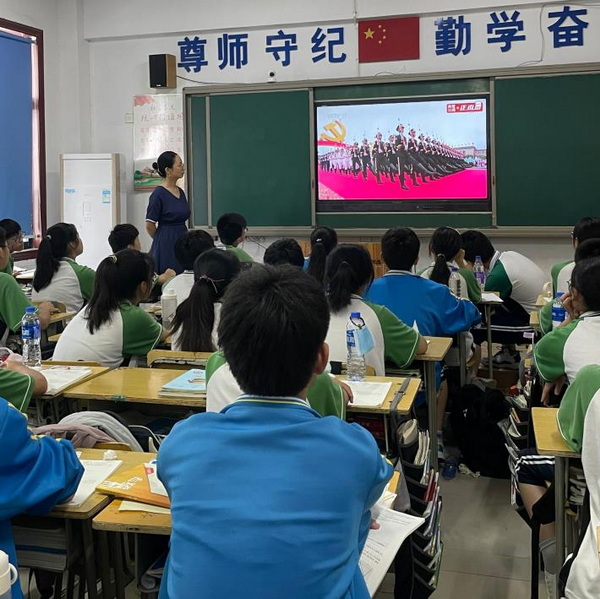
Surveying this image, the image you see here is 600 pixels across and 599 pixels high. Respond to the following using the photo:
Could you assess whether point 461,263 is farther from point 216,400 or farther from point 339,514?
point 339,514

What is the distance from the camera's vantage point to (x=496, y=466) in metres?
3.62

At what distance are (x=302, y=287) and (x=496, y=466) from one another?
8.61 feet

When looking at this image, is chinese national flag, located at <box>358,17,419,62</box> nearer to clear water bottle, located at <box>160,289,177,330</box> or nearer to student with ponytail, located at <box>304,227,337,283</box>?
student with ponytail, located at <box>304,227,337,283</box>

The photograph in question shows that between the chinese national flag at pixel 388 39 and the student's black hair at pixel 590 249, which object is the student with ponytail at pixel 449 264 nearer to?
the student's black hair at pixel 590 249

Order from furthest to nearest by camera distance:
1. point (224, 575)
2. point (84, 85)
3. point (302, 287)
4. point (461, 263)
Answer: point (84, 85) → point (461, 263) → point (302, 287) → point (224, 575)

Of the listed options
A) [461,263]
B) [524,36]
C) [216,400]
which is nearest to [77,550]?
[216,400]

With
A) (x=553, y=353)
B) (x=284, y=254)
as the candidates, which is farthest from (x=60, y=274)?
(x=553, y=353)

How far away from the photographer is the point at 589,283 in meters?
2.48

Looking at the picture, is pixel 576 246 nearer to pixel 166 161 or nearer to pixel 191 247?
pixel 191 247

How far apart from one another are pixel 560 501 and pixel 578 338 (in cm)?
65

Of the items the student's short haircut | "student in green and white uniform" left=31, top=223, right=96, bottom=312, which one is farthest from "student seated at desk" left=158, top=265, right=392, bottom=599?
the student's short haircut

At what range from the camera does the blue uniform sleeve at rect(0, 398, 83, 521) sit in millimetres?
1548

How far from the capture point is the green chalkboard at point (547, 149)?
6.08m

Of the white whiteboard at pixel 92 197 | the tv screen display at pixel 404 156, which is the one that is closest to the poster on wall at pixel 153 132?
the white whiteboard at pixel 92 197
